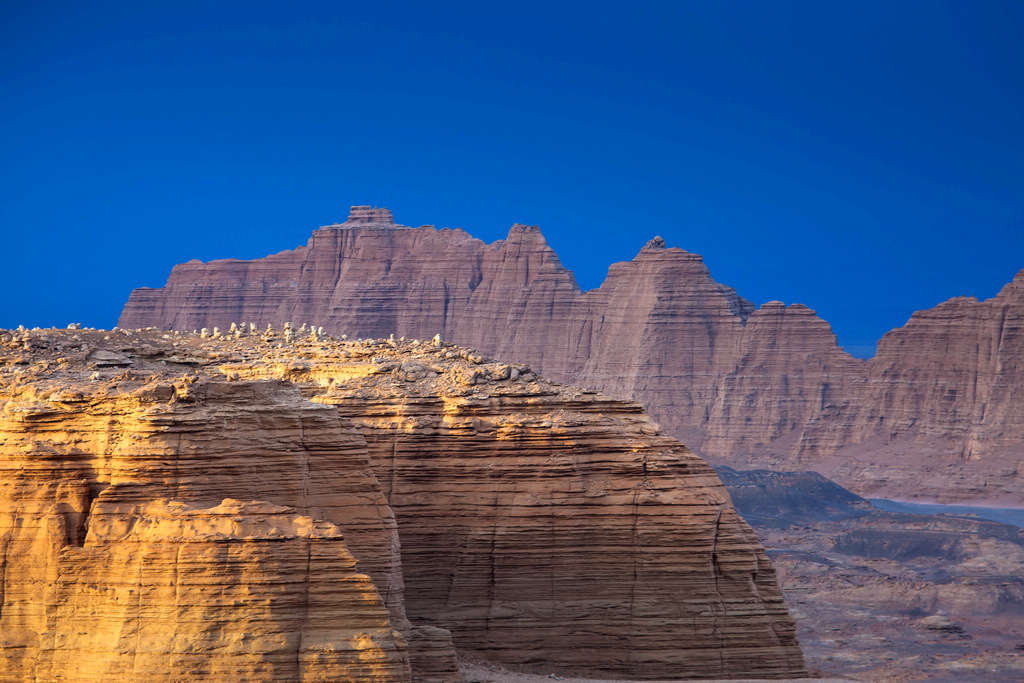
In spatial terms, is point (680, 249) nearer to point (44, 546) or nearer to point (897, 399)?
point (897, 399)

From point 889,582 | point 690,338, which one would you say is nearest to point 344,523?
point 889,582

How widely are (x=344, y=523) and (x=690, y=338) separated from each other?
115748 mm

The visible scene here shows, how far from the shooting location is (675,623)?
35.2 m

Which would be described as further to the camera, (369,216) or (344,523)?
(369,216)

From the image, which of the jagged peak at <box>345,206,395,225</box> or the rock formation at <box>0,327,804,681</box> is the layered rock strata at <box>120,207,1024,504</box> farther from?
the rock formation at <box>0,327,804,681</box>

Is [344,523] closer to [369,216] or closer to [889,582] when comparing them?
[889,582]

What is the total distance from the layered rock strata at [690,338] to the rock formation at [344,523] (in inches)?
3596

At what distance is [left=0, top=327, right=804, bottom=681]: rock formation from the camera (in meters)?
24.9

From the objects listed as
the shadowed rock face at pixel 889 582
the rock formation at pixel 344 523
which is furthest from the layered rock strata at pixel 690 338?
the rock formation at pixel 344 523

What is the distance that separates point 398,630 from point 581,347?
120351 millimetres

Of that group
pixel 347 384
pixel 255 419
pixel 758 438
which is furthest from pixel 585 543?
pixel 758 438

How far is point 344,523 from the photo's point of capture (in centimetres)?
2895

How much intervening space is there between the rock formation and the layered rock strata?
91.3 m

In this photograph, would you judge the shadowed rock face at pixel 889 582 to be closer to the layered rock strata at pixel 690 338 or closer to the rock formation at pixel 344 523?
the layered rock strata at pixel 690 338
